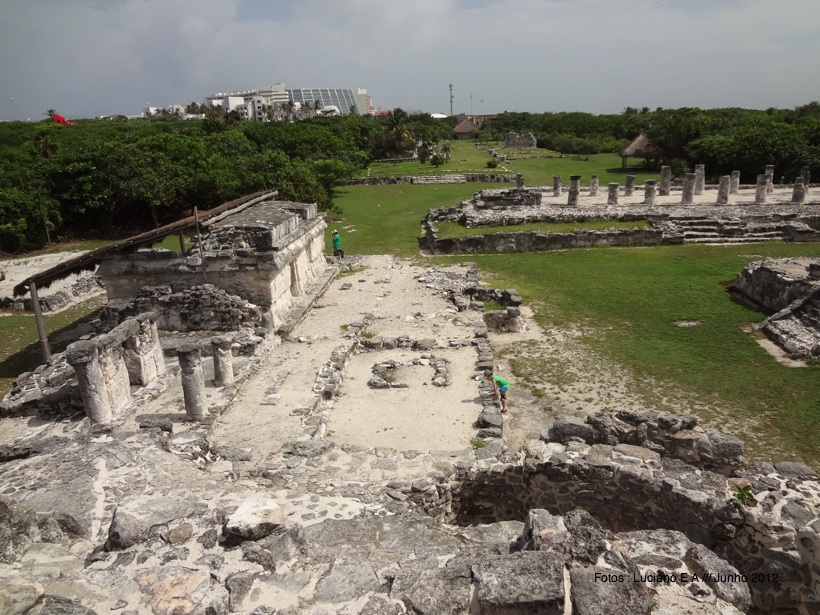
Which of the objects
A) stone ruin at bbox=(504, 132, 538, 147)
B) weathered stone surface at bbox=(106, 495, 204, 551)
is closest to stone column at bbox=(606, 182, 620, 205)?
weathered stone surface at bbox=(106, 495, 204, 551)

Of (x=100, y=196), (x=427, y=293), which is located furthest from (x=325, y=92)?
(x=427, y=293)

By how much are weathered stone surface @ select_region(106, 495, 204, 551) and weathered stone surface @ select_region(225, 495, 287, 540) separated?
25.2 inches

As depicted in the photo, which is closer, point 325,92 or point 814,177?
point 814,177

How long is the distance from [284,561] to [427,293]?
12.2m

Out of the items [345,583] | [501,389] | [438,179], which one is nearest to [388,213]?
[438,179]

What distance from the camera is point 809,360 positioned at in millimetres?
11125

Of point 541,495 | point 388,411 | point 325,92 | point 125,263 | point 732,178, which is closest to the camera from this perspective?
point 541,495

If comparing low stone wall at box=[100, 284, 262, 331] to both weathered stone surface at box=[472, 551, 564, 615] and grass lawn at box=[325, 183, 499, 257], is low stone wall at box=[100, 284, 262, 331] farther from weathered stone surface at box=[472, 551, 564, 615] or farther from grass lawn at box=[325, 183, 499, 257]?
grass lawn at box=[325, 183, 499, 257]

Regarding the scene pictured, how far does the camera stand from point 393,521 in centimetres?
577

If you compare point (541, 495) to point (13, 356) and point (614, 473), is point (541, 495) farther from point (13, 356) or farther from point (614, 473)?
point (13, 356)

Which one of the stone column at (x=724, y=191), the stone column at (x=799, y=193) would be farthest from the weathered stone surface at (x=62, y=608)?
the stone column at (x=799, y=193)

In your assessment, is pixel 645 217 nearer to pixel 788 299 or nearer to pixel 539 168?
pixel 788 299

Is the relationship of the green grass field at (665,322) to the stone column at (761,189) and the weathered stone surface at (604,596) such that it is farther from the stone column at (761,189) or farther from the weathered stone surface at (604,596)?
the stone column at (761,189)

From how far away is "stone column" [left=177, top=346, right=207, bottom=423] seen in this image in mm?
8961
